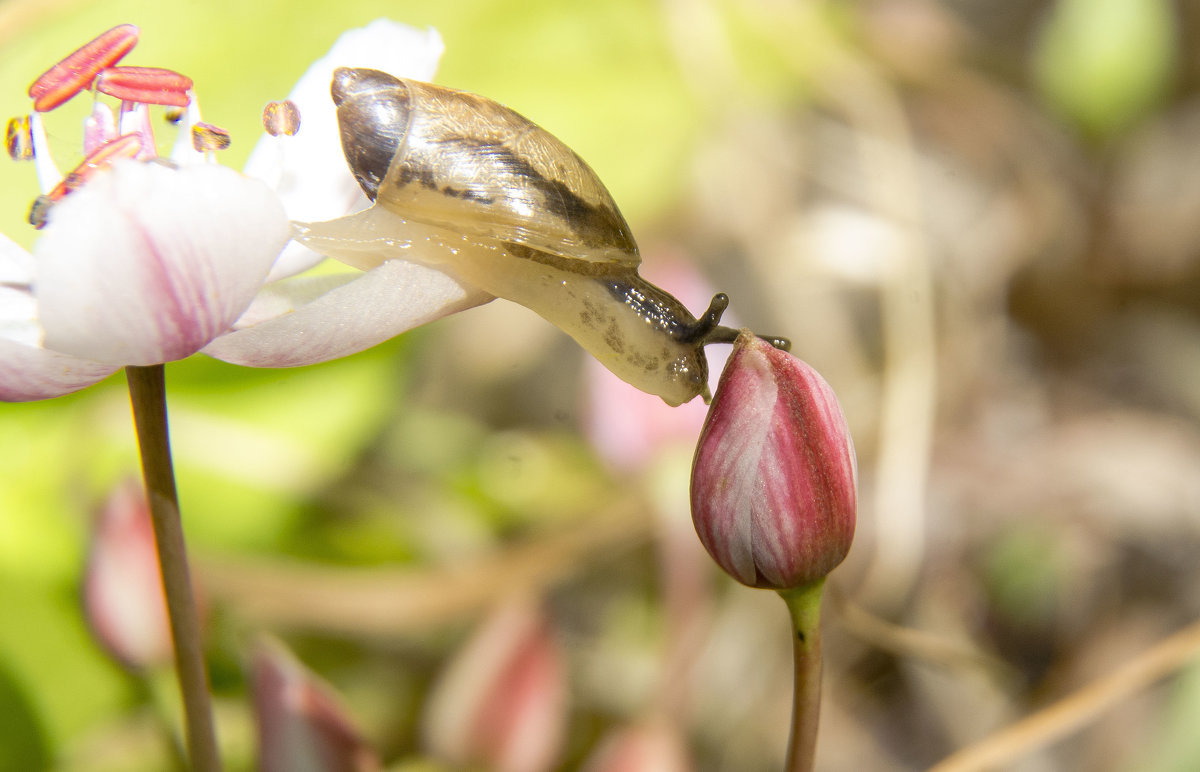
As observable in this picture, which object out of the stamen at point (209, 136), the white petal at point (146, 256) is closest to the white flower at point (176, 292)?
the white petal at point (146, 256)

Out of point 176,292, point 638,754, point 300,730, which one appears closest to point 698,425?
point 638,754

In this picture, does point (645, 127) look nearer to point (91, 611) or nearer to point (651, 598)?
point (651, 598)

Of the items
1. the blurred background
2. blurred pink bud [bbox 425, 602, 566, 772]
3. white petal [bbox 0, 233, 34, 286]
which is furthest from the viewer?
the blurred background

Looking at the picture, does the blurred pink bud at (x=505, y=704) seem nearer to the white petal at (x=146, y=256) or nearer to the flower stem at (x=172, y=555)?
the flower stem at (x=172, y=555)

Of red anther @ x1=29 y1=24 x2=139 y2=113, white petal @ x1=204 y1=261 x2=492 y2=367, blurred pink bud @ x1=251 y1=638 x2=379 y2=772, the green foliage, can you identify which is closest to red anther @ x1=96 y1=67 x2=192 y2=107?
red anther @ x1=29 y1=24 x2=139 y2=113

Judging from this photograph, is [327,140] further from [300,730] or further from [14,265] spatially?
[300,730]

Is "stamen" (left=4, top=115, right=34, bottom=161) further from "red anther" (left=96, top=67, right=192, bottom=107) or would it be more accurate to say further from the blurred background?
the blurred background

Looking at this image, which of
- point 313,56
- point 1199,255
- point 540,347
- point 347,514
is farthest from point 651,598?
point 1199,255
